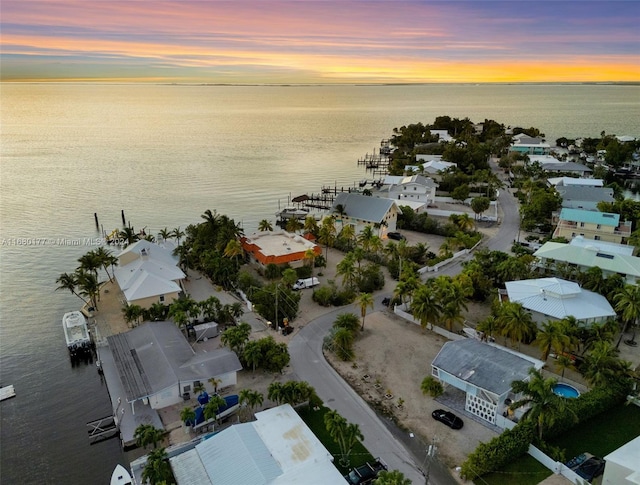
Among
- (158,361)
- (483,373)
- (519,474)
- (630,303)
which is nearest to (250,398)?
(158,361)

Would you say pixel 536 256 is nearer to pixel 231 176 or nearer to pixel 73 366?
pixel 73 366

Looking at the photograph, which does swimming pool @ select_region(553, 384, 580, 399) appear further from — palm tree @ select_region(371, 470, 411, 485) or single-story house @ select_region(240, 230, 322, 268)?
single-story house @ select_region(240, 230, 322, 268)

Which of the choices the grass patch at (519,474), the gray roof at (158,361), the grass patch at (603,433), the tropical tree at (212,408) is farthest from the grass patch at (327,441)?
the grass patch at (603,433)

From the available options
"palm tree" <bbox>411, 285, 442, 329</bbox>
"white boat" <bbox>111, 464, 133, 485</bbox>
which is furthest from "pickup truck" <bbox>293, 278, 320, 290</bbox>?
"white boat" <bbox>111, 464, 133, 485</bbox>

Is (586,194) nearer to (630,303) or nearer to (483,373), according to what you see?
(630,303)

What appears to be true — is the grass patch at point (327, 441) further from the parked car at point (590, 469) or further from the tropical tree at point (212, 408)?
the parked car at point (590, 469)

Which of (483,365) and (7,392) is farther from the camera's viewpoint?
(7,392)

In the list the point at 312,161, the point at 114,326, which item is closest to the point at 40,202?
the point at 114,326
